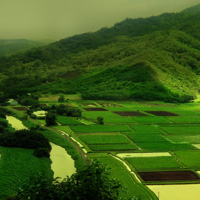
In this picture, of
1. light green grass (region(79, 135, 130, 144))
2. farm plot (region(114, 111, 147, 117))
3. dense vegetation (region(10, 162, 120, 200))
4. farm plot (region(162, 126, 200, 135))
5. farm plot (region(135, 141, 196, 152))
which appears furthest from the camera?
farm plot (region(114, 111, 147, 117))

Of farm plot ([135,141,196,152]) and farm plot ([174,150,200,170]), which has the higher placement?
farm plot ([174,150,200,170])

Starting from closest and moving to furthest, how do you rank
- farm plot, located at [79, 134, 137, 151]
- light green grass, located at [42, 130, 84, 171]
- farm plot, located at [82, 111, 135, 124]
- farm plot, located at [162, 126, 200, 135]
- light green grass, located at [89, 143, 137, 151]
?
light green grass, located at [42, 130, 84, 171] < light green grass, located at [89, 143, 137, 151] < farm plot, located at [79, 134, 137, 151] < farm plot, located at [162, 126, 200, 135] < farm plot, located at [82, 111, 135, 124]

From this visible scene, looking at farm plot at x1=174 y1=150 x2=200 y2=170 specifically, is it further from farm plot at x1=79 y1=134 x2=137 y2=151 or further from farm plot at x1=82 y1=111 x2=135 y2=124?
farm plot at x1=82 y1=111 x2=135 y2=124

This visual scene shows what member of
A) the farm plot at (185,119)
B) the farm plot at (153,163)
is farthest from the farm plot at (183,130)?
the farm plot at (153,163)

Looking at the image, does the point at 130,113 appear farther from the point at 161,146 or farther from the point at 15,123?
the point at 161,146

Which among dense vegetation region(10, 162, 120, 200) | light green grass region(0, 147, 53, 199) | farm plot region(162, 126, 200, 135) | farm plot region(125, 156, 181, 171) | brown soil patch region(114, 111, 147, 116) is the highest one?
dense vegetation region(10, 162, 120, 200)

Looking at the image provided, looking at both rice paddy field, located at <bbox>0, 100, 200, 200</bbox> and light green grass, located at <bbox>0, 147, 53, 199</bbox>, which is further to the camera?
rice paddy field, located at <bbox>0, 100, 200, 200</bbox>

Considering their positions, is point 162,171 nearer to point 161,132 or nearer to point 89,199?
point 89,199

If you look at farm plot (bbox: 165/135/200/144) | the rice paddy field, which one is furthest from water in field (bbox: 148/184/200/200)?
farm plot (bbox: 165/135/200/144)
